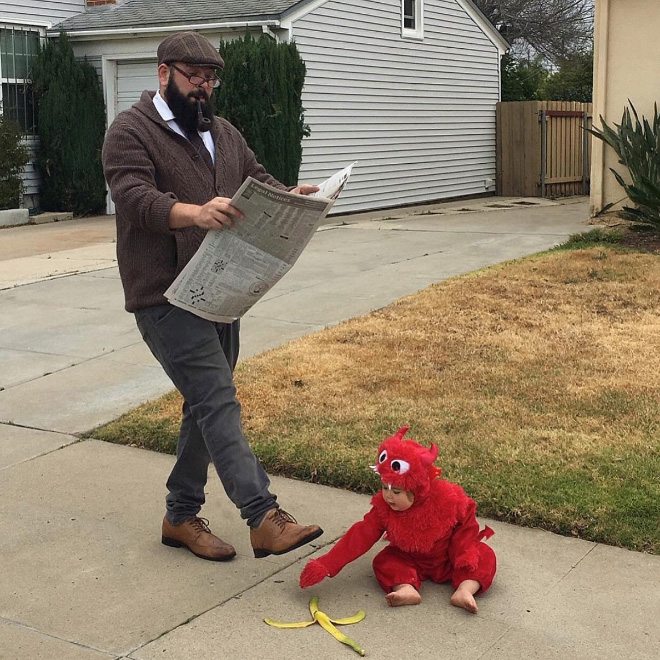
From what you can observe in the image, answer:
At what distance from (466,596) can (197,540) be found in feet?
3.52

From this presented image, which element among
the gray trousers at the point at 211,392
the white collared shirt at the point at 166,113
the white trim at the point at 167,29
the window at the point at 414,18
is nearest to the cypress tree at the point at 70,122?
the white trim at the point at 167,29

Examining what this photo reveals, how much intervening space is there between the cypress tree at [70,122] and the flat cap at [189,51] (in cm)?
1295

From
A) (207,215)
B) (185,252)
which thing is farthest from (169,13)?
(207,215)

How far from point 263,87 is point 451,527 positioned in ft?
39.3

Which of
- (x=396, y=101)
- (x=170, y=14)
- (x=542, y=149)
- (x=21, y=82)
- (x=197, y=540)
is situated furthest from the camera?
(x=542, y=149)

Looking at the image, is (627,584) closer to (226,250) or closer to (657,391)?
(226,250)

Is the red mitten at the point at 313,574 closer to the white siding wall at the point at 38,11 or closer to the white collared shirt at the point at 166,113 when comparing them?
the white collared shirt at the point at 166,113

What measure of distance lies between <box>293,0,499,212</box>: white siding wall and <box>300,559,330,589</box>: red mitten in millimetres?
12962

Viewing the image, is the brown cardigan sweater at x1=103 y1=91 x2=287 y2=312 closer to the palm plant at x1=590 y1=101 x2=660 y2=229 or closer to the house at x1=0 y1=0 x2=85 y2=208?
the palm plant at x1=590 y1=101 x2=660 y2=229

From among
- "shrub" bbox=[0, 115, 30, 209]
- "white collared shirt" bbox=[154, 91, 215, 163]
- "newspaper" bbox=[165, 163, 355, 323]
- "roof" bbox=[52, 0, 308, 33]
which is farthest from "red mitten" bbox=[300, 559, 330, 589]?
"shrub" bbox=[0, 115, 30, 209]

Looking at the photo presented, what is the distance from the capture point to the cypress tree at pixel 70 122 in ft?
53.0

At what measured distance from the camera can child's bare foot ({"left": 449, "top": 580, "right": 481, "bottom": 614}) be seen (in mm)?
3465

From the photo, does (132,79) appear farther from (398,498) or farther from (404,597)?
(404,597)

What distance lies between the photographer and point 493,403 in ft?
18.5
